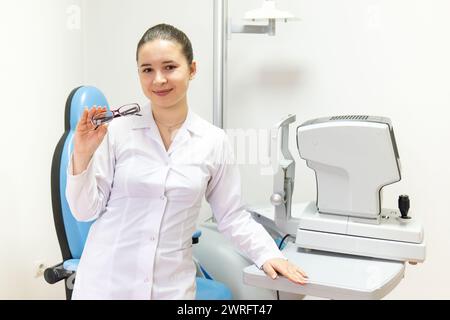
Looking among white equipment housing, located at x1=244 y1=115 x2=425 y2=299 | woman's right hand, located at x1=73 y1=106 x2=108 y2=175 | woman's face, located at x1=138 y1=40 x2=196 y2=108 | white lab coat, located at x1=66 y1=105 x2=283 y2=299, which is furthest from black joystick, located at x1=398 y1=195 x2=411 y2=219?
woman's right hand, located at x1=73 y1=106 x2=108 y2=175

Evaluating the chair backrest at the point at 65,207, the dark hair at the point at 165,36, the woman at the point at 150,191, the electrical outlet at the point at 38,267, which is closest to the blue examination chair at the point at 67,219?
the chair backrest at the point at 65,207

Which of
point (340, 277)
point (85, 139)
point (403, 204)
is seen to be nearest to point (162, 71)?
point (85, 139)

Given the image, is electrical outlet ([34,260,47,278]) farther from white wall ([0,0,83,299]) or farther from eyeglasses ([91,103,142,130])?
eyeglasses ([91,103,142,130])

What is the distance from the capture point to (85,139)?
42.8 inches

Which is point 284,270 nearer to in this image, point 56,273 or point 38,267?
point 56,273

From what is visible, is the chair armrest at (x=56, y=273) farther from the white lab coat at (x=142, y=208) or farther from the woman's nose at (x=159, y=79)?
the woman's nose at (x=159, y=79)

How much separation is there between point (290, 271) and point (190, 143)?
1.39ft

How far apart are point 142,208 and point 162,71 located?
330mm

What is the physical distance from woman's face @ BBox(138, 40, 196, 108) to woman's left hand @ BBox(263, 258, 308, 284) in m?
0.49

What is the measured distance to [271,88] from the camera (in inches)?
90.4

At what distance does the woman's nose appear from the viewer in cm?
116
